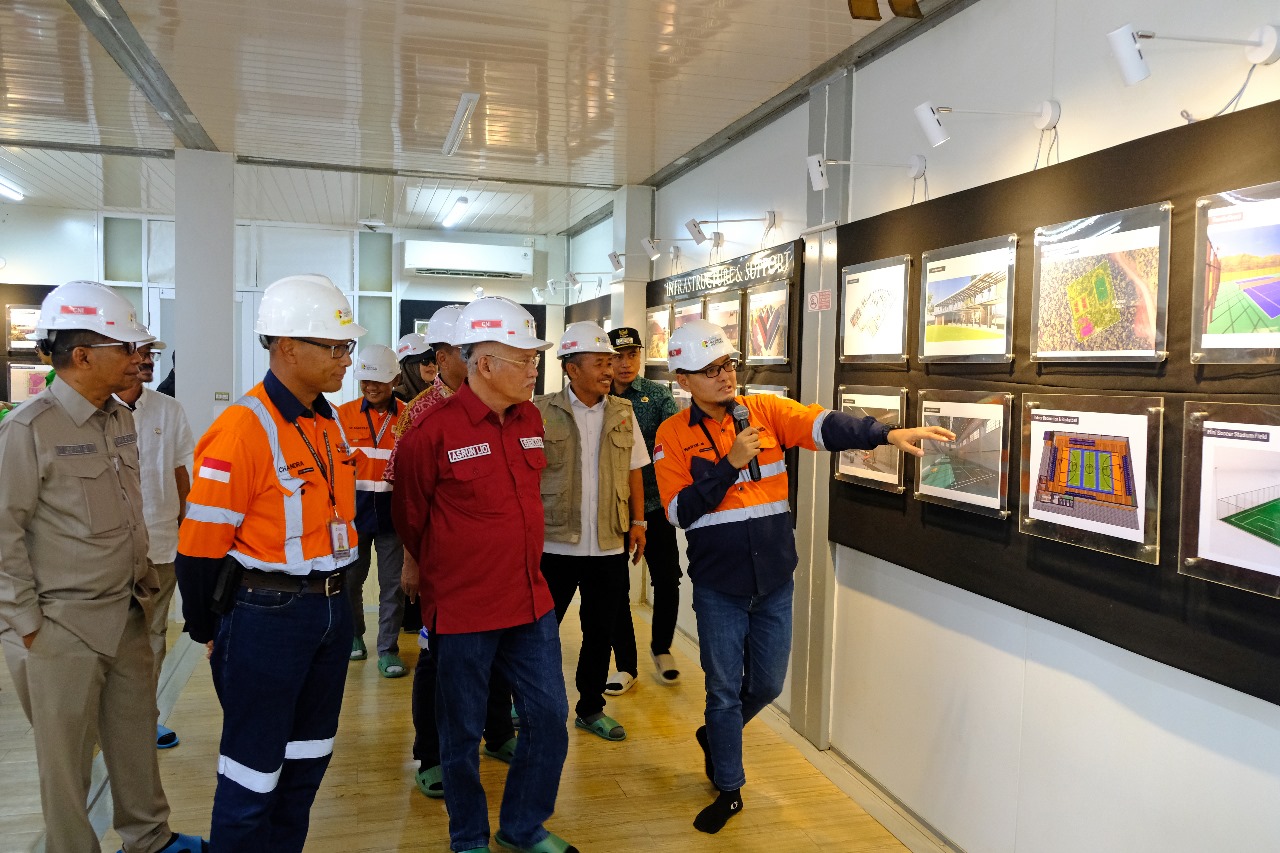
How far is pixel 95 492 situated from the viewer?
104 inches

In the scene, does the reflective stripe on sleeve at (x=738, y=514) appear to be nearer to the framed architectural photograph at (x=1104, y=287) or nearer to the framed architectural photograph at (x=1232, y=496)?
the framed architectural photograph at (x=1104, y=287)

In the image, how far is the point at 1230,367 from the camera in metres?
2.19

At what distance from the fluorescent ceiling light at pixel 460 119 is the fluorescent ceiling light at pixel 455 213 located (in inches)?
106

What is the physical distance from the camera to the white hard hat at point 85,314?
264cm

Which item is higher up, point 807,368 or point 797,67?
point 797,67

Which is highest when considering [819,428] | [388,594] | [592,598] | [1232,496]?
[819,428]

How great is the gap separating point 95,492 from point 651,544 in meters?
2.86

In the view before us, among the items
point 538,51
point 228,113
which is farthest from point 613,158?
point 228,113

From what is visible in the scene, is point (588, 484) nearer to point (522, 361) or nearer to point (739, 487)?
point (739, 487)

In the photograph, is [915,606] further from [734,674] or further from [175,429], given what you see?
[175,429]

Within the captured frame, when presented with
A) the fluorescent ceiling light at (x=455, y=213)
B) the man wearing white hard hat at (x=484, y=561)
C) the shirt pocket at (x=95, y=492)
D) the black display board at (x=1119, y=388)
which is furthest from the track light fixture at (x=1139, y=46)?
the fluorescent ceiling light at (x=455, y=213)

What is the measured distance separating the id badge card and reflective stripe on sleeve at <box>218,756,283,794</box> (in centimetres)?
59

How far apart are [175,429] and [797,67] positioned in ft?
10.8

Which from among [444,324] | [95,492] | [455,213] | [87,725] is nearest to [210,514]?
[95,492]
